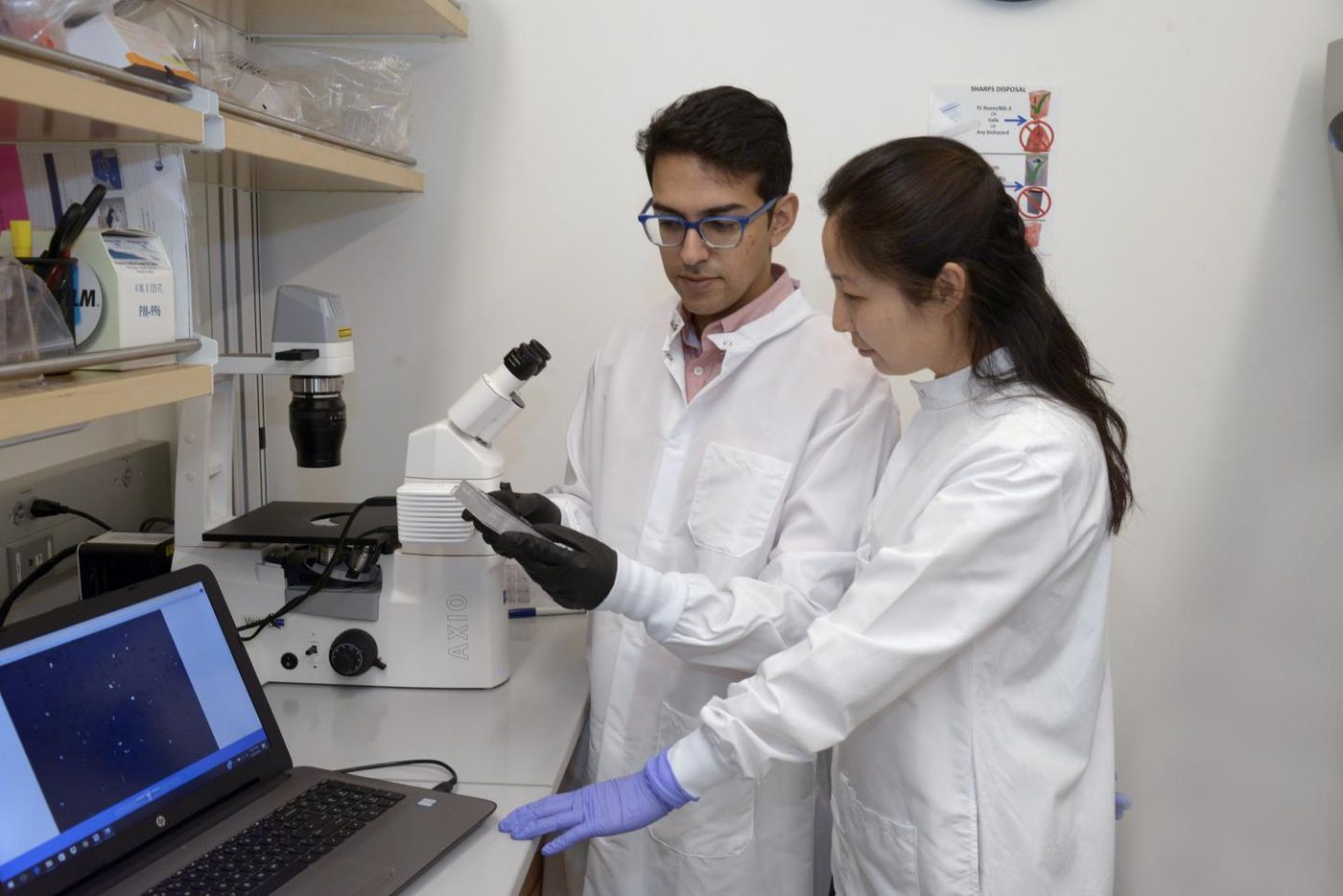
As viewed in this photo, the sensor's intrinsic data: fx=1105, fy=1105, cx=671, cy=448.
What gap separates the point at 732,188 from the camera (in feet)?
4.83

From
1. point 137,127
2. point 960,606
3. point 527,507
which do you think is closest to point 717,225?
point 527,507

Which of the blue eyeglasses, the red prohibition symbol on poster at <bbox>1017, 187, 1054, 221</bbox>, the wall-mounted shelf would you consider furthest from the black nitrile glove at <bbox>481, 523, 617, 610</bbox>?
the red prohibition symbol on poster at <bbox>1017, 187, 1054, 221</bbox>

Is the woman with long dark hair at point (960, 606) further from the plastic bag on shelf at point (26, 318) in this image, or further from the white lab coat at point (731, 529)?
the plastic bag on shelf at point (26, 318)

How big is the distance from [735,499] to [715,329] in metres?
0.26

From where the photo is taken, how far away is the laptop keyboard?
1037mm

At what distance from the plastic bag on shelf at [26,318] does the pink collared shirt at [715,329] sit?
2.72 ft

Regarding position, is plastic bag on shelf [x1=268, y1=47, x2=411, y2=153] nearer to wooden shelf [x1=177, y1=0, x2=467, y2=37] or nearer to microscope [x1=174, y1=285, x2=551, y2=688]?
wooden shelf [x1=177, y1=0, x2=467, y2=37]

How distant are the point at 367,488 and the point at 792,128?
3.48 feet

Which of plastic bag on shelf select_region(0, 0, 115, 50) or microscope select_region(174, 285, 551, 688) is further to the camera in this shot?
microscope select_region(174, 285, 551, 688)

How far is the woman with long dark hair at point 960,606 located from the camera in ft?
3.84

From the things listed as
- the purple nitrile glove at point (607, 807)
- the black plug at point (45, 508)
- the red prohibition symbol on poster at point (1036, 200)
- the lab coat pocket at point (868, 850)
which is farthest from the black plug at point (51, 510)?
the red prohibition symbol on poster at point (1036, 200)

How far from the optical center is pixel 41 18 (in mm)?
906

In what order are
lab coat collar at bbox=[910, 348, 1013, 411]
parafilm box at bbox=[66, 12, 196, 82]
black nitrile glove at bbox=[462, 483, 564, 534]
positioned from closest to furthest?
parafilm box at bbox=[66, 12, 196, 82] → lab coat collar at bbox=[910, 348, 1013, 411] → black nitrile glove at bbox=[462, 483, 564, 534]

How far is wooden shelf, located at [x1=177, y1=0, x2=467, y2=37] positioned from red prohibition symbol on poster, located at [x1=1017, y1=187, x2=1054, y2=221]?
1048 millimetres
